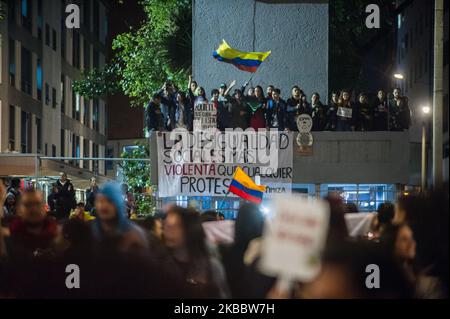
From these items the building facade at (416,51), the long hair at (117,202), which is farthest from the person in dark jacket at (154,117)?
the building facade at (416,51)

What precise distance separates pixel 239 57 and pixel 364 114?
3551mm

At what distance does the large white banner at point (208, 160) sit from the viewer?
1694 cm

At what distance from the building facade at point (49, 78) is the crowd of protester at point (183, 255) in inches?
860

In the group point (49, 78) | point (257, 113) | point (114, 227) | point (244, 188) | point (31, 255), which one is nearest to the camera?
point (114, 227)

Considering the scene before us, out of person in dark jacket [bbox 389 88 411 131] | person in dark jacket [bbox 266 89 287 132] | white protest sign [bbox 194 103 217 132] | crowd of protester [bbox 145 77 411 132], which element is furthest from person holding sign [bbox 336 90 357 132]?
white protest sign [bbox 194 103 217 132]

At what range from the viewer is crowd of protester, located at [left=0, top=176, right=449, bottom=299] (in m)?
7.35

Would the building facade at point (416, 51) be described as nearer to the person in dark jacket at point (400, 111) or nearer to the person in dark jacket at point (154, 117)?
the person in dark jacket at point (400, 111)

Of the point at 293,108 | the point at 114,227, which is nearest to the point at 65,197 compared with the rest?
the point at 293,108

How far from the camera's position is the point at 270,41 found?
21328 mm

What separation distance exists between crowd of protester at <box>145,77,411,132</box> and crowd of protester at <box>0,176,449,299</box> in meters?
9.12

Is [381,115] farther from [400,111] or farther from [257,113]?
[257,113]

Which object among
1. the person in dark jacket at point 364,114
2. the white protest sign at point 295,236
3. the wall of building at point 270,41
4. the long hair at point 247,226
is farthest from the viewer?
the wall of building at point 270,41

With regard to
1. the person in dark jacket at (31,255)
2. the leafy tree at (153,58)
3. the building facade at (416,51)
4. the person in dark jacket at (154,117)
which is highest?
the building facade at (416,51)

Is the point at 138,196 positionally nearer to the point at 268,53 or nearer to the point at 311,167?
the point at 311,167
